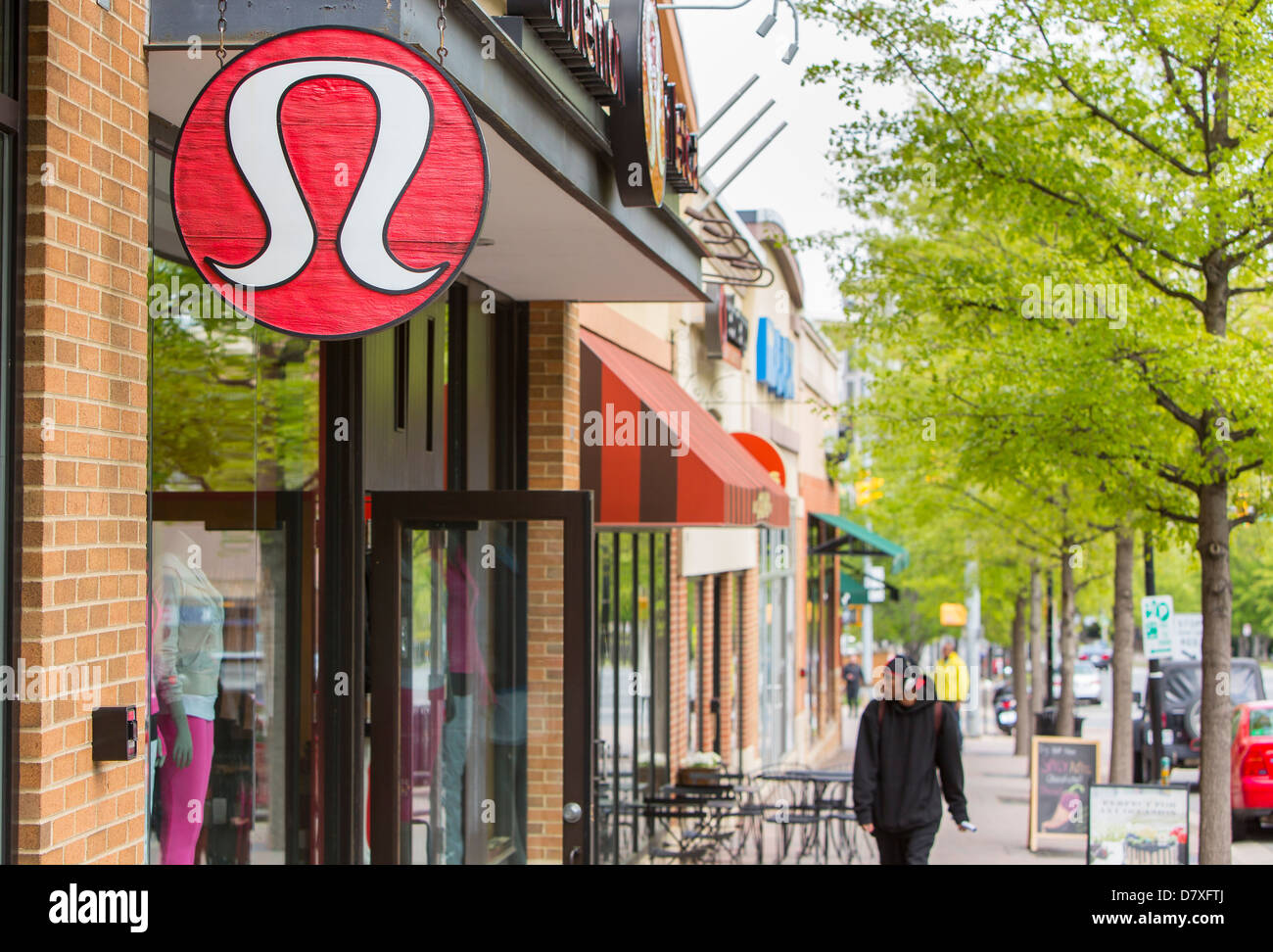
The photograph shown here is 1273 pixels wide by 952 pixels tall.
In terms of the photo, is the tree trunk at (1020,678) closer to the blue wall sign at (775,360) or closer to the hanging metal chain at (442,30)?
the blue wall sign at (775,360)

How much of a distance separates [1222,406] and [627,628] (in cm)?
558

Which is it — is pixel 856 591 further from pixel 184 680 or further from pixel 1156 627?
pixel 184 680

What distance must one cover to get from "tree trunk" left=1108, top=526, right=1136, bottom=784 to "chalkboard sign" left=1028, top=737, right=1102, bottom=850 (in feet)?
9.03

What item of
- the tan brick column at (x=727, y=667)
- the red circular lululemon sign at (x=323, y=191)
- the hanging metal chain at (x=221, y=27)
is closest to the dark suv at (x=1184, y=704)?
the tan brick column at (x=727, y=667)

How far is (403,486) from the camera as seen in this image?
728 cm

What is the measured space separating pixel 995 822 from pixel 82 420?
14.6 metres

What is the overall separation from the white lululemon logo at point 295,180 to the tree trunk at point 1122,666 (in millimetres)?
13357

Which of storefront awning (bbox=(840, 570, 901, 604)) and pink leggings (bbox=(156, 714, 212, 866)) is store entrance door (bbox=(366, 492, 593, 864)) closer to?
pink leggings (bbox=(156, 714, 212, 866))

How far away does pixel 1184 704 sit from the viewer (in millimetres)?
20922

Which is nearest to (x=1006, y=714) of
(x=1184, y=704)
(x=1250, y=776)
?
(x=1184, y=704)

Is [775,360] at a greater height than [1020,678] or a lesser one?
greater

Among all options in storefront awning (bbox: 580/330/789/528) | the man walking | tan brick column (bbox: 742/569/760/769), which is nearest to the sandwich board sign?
tan brick column (bbox: 742/569/760/769)

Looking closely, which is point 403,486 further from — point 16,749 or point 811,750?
point 811,750

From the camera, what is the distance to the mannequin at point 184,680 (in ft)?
17.3
